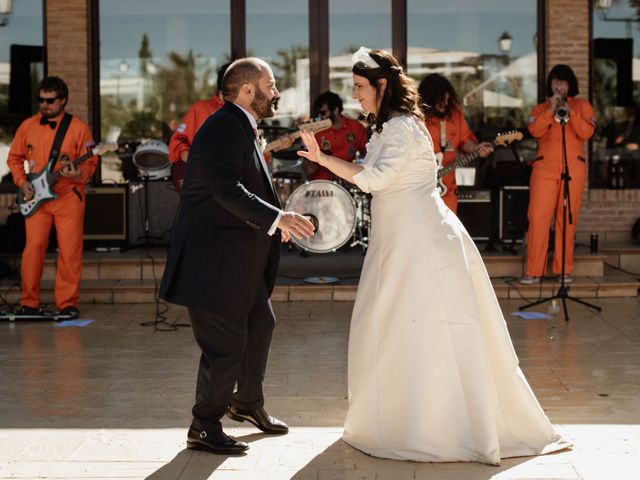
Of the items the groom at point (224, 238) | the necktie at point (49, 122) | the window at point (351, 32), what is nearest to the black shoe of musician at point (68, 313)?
the necktie at point (49, 122)

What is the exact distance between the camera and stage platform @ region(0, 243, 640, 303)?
981 cm

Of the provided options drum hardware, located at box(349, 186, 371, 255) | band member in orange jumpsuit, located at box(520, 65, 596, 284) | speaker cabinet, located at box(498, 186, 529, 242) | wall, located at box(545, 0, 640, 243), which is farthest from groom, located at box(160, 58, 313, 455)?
wall, located at box(545, 0, 640, 243)

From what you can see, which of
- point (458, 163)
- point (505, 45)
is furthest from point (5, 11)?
point (458, 163)

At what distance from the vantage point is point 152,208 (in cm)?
1180

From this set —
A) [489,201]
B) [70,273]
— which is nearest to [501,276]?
[489,201]

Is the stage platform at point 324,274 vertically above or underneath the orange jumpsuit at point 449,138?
underneath

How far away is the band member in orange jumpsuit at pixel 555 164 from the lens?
923 centimetres

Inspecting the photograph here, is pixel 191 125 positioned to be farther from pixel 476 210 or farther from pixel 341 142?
pixel 476 210

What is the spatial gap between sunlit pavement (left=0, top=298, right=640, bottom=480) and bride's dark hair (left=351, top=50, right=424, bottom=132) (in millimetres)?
1572

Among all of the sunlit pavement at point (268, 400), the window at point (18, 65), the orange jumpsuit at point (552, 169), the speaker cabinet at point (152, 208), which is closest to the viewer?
the sunlit pavement at point (268, 400)

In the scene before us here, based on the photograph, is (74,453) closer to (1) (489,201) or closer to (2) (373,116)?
(2) (373,116)

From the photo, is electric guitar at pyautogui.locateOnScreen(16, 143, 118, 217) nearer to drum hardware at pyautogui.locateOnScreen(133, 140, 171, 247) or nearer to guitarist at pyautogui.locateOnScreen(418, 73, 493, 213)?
guitarist at pyautogui.locateOnScreen(418, 73, 493, 213)

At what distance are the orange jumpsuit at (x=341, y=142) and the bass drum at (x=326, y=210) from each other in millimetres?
525

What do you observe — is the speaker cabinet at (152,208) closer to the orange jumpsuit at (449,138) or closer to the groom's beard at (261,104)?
the orange jumpsuit at (449,138)
